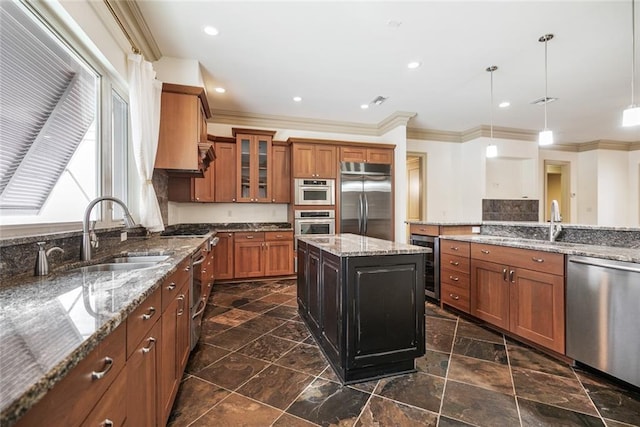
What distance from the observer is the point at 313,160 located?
4.84 m

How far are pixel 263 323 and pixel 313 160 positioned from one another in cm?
284

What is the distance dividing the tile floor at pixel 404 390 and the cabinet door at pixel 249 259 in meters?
1.85

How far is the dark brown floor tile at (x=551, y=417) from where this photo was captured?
1.55 m

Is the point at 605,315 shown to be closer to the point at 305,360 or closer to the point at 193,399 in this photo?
the point at 305,360

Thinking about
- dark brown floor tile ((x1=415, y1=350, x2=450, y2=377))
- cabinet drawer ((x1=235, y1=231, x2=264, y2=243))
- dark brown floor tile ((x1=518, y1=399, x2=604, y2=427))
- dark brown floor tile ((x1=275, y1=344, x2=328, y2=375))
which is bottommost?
dark brown floor tile ((x1=275, y1=344, x2=328, y2=375))

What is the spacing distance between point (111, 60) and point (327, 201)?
11.0 feet

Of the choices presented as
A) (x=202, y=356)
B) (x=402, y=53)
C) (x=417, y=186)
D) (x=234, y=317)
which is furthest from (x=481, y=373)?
(x=417, y=186)

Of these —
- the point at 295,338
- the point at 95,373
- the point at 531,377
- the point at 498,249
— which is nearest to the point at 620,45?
the point at 498,249

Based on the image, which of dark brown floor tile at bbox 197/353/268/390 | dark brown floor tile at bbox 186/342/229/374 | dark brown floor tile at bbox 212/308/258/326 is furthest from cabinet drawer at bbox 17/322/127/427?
dark brown floor tile at bbox 212/308/258/326

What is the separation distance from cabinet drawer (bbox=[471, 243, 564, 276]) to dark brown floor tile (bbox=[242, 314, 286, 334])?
2.17m

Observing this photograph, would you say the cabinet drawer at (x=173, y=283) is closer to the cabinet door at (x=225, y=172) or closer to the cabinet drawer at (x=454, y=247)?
the cabinet drawer at (x=454, y=247)

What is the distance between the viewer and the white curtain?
2.59m

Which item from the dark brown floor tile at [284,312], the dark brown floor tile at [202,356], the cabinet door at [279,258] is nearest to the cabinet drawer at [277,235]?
the cabinet door at [279,258]

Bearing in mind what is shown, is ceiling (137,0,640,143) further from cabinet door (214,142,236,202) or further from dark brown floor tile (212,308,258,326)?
dark brown floor tile (212,308,258,326)
